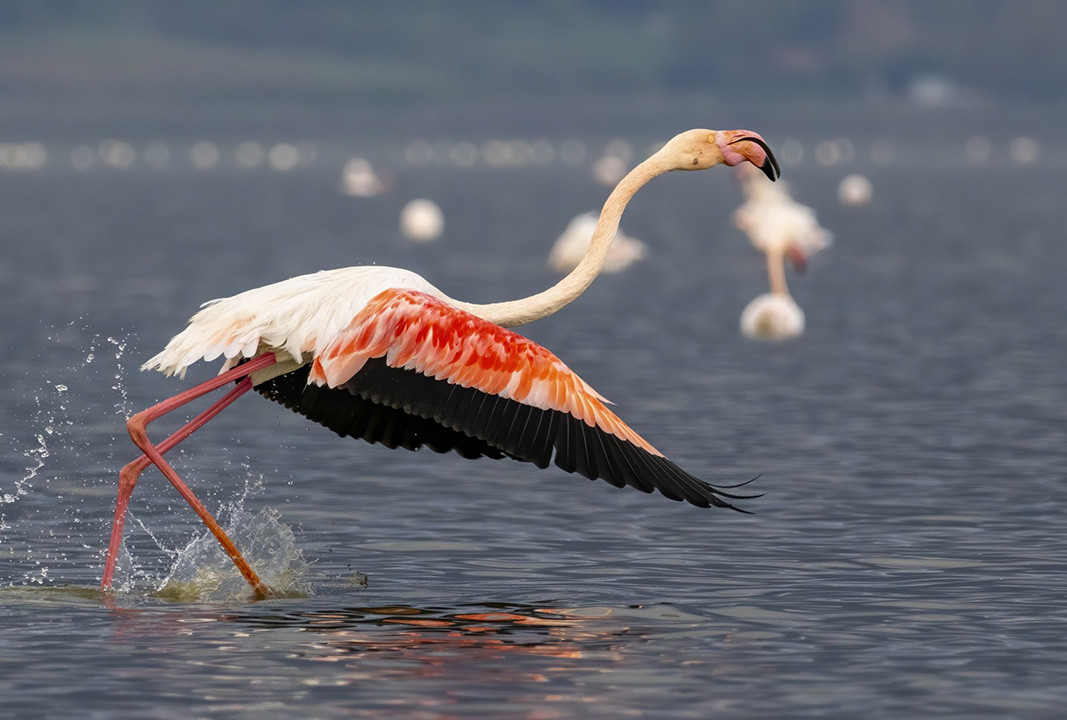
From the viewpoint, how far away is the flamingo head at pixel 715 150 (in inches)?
498

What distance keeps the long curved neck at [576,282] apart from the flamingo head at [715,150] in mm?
98

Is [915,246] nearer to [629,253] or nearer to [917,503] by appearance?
[629,253]

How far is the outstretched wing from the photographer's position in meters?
11.8

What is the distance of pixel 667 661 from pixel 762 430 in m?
8.79

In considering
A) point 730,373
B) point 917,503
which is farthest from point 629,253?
point 917,503

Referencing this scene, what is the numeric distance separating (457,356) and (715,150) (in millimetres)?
1853

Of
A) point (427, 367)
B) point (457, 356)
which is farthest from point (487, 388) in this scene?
point (427, 367)

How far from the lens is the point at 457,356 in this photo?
39.6 ft

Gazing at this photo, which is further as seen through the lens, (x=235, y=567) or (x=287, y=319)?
(x=235, y=567)

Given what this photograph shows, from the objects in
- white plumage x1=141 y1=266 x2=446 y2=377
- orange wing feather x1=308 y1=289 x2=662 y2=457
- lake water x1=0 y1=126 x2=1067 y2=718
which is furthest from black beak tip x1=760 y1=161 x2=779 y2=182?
lake water x1=0 y1=126 x2=1067 y2=718

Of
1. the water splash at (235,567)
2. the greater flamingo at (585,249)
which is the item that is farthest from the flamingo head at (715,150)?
the greater flamingo at (585,249)

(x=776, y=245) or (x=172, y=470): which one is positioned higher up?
(x=776, y=245)

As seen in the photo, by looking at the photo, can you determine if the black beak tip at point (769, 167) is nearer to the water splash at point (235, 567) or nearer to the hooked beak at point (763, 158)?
the hooked beak at point (763, 158)

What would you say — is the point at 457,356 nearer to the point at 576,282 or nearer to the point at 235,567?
the point at 576,282
